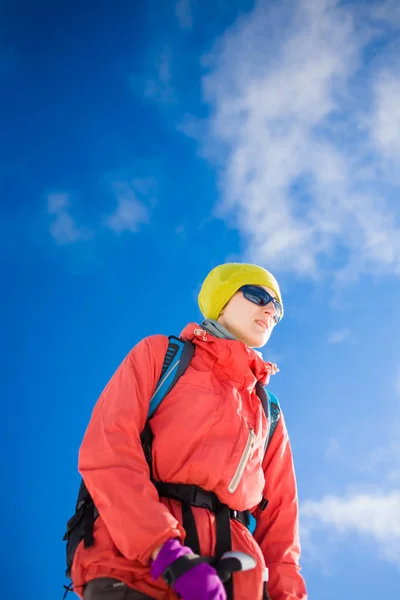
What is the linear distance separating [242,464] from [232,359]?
0.96 meters

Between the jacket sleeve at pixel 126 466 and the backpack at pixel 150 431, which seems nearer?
the jacket sleeve at pixel 126 466

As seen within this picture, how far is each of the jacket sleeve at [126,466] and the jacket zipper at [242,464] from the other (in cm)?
45

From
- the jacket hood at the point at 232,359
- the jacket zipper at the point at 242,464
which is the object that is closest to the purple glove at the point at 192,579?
the jacket zipper at the point at 242,464

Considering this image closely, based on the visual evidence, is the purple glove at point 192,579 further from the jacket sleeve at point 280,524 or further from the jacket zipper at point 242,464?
the jacket sleeve at point 280,524

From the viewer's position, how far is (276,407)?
4.53 meters

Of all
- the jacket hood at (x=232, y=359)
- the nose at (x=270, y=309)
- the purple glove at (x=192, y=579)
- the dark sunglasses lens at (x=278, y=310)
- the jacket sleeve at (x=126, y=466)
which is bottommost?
the purple glove at (x=192, y=579)

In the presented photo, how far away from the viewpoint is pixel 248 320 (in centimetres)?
473

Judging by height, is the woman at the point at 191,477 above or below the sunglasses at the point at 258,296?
below

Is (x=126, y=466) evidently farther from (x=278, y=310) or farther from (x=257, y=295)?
(x=278, y=310)

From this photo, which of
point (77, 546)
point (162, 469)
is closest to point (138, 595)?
point (77, 546)

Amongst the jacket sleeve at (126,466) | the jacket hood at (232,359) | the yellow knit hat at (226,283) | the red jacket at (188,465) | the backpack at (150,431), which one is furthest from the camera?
the yellow knit hat at (226,283)

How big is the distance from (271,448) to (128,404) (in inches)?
64.3

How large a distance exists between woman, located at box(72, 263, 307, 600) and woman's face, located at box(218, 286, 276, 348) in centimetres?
1

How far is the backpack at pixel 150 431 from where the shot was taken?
10.5 feet
